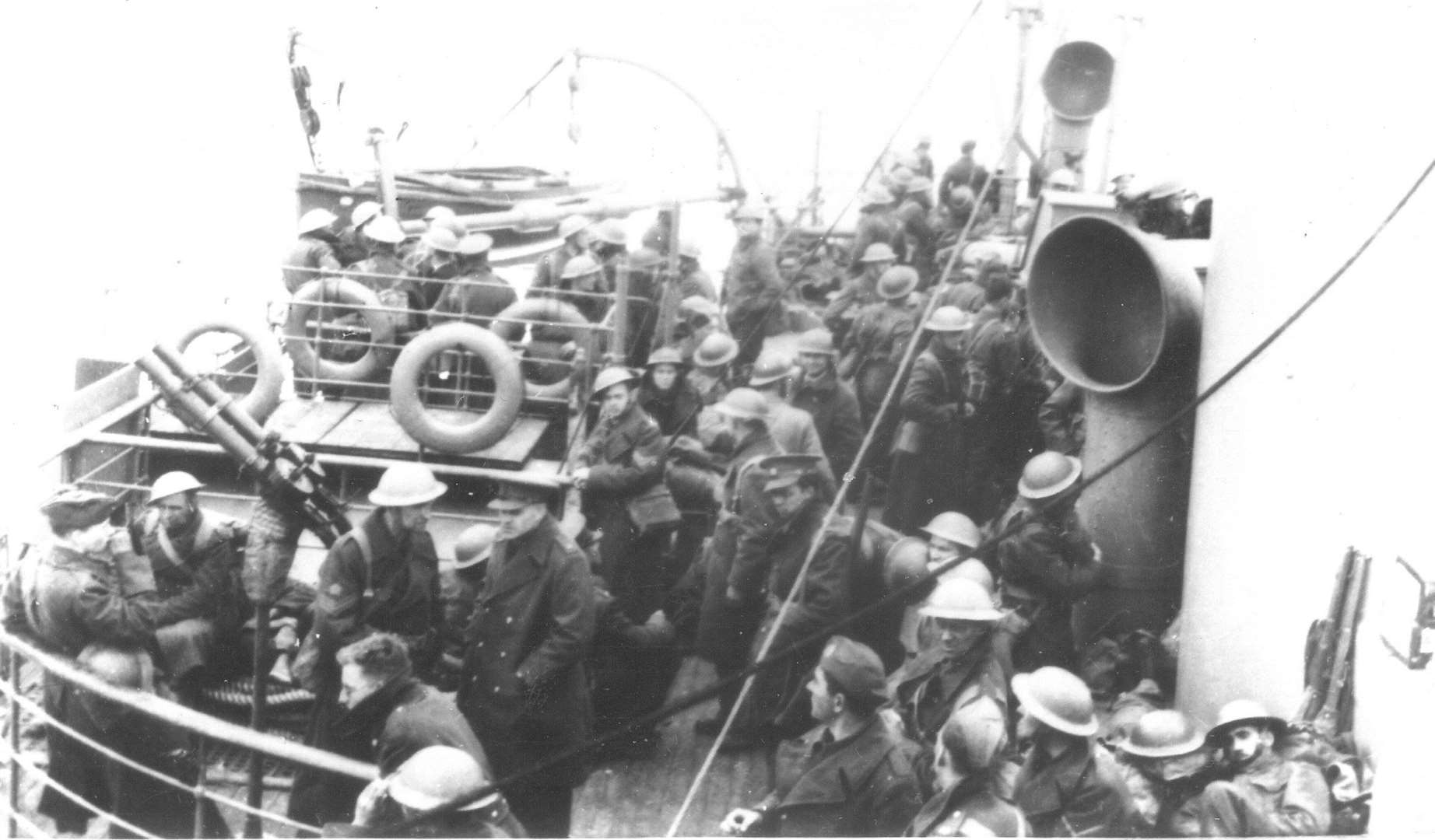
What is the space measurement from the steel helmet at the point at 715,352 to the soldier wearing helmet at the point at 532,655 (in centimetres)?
302

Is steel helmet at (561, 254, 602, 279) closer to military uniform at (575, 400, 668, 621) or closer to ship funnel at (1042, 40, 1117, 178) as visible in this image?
military uniform at (575, 400, 668, 621)

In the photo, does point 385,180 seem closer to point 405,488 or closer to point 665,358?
point 665,358

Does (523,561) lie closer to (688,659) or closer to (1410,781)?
(688,659)

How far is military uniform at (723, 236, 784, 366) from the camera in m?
11.7

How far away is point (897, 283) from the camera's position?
10.0m

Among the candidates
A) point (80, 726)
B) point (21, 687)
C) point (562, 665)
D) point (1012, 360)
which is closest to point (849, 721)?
point (562, 665)

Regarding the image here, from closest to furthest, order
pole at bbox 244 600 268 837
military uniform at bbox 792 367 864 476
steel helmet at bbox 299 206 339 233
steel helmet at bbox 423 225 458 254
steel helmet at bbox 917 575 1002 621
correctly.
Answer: steel helmet at bbox 917 575 1002 621, pole at bbox 244 600 268 837, military uniform at bbox 792 367 864 476, steel helmet at bbox 423 225 458 254, steel helmet at bbox 299 206 339 233

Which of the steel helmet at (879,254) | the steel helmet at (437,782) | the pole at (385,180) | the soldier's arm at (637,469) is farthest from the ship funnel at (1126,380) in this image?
the pole at (385,180)

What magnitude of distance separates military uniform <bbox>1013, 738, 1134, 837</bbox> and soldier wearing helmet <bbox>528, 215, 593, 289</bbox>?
6222 mm

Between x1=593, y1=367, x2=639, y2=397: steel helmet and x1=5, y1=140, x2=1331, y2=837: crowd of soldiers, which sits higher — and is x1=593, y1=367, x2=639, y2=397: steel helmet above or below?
above

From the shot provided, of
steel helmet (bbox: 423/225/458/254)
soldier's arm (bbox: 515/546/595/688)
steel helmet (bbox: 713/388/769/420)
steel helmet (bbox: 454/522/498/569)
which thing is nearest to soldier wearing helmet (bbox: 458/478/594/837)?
soldier's arm (bbox: 515/546/595/688)

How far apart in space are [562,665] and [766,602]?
126 cm

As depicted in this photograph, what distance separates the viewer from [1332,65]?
5559mm

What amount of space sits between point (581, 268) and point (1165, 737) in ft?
18.6
